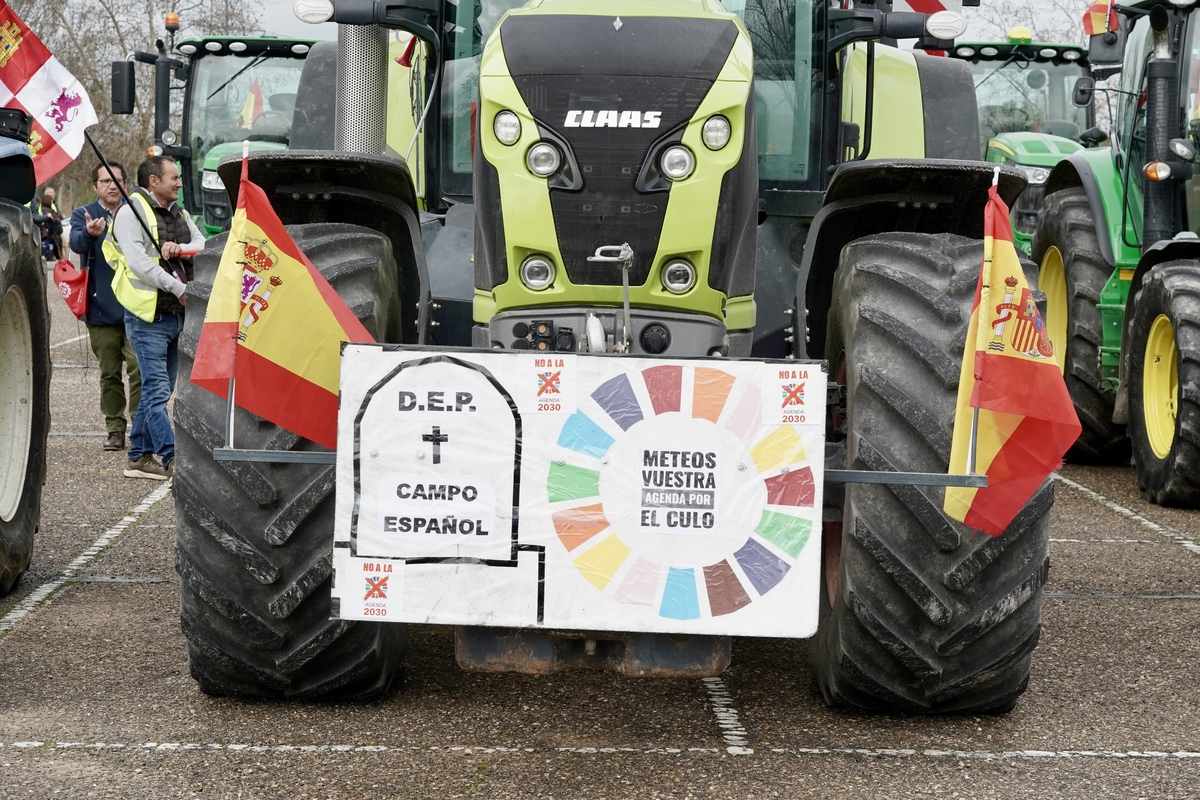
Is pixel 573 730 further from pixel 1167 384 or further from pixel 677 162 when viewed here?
pixel 1167 384

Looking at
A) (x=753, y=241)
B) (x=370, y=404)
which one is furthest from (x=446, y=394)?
(x=753, y=241)

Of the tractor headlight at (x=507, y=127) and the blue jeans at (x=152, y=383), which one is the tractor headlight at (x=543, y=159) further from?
the blue jeans at (x=152, y=383)

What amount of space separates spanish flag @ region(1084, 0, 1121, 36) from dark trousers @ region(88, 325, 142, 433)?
6.41 m

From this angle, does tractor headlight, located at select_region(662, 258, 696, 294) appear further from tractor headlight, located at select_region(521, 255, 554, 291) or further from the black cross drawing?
the black cross drawing

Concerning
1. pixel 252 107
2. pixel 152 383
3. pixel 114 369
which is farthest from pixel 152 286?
pixel 252 107

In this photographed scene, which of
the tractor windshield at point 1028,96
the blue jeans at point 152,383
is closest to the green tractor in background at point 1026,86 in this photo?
the tractor windshield at point 1028,96

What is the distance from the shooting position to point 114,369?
10109 mm

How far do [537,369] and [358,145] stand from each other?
1.73 metres

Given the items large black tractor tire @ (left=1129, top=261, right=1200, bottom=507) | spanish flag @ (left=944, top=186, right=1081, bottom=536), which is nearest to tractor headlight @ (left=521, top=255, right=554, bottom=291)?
spanish flag @ (left=944, top=186, right=1081, bottom=536)

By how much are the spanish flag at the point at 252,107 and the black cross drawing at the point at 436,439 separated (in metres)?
13.6

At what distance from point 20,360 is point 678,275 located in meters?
3.29

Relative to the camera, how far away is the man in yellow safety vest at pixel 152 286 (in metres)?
8.98

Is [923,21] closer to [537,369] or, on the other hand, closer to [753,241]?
[753,241]

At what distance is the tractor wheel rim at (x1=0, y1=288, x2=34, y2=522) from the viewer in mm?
6406
